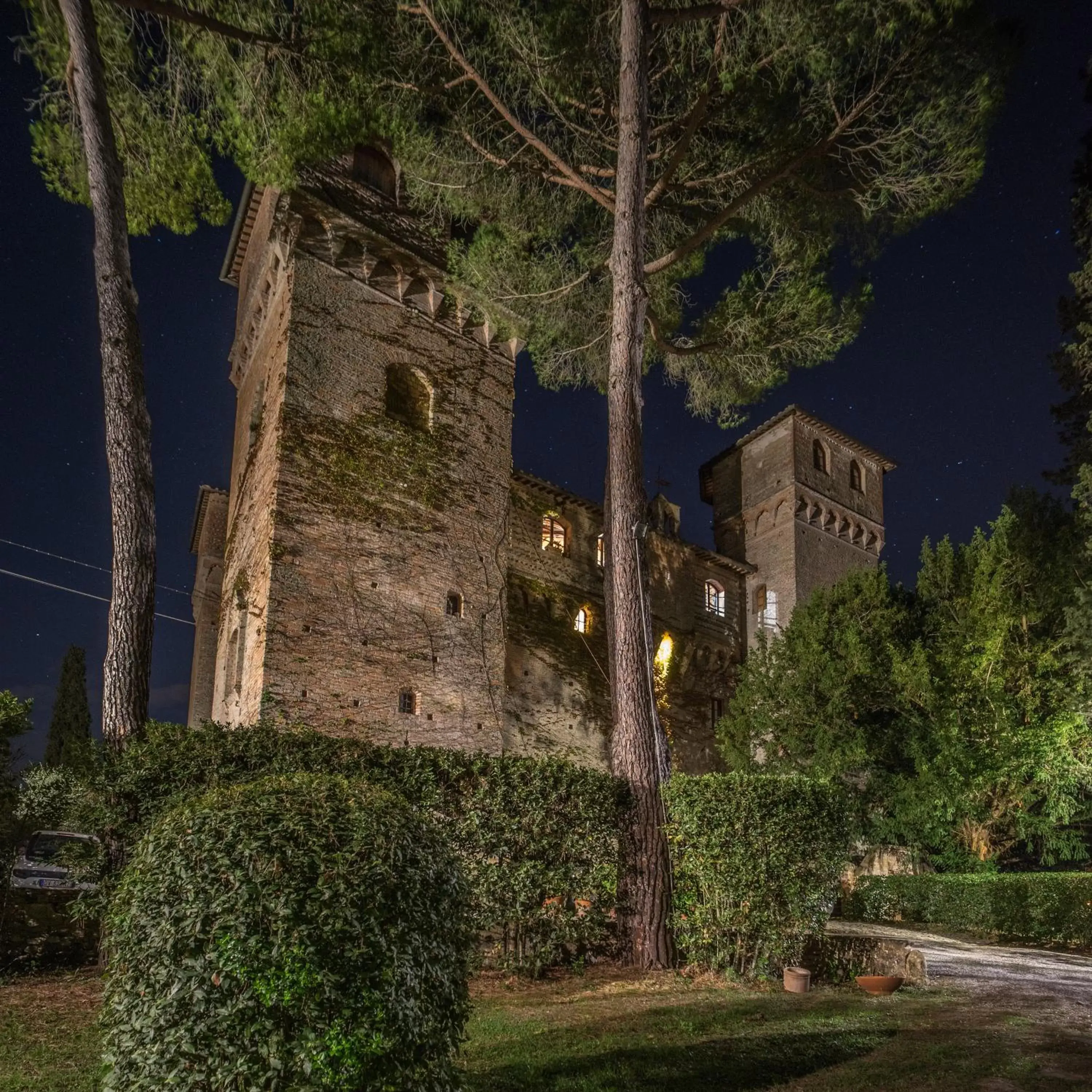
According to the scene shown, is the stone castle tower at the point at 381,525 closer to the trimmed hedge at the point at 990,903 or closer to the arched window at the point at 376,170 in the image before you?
the arched window at the point at 376,170

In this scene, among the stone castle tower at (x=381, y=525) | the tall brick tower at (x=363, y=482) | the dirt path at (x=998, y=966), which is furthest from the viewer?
the stone castle tower at (x=381, y=525)

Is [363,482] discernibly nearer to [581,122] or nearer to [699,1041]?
[581,122]

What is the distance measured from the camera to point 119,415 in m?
9.23

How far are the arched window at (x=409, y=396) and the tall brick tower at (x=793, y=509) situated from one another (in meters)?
13.3

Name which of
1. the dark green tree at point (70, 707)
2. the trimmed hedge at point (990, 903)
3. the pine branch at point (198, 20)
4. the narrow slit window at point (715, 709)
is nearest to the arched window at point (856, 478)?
the narrow slit window at point (715, 709)

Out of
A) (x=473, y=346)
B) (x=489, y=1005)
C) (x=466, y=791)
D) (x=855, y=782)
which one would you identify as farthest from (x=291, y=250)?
(x=855, y=782)

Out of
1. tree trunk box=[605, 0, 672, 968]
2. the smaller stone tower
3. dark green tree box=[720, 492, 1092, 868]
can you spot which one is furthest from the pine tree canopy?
the smaller stone tower

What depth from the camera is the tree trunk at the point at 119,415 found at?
8578 mm

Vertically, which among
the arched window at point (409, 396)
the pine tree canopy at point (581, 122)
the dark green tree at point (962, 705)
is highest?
the pine tree canopy at point (581, 122)

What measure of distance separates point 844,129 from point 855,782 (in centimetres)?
1473

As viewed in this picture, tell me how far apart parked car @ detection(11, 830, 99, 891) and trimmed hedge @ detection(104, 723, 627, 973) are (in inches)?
30.1

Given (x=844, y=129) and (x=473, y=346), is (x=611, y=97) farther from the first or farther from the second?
(x=473, y=346)

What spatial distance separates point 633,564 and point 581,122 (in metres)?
7.31

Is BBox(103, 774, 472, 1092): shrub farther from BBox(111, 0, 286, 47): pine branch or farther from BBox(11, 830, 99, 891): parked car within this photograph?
BBox(111, 0, 286, 47): pine branch
